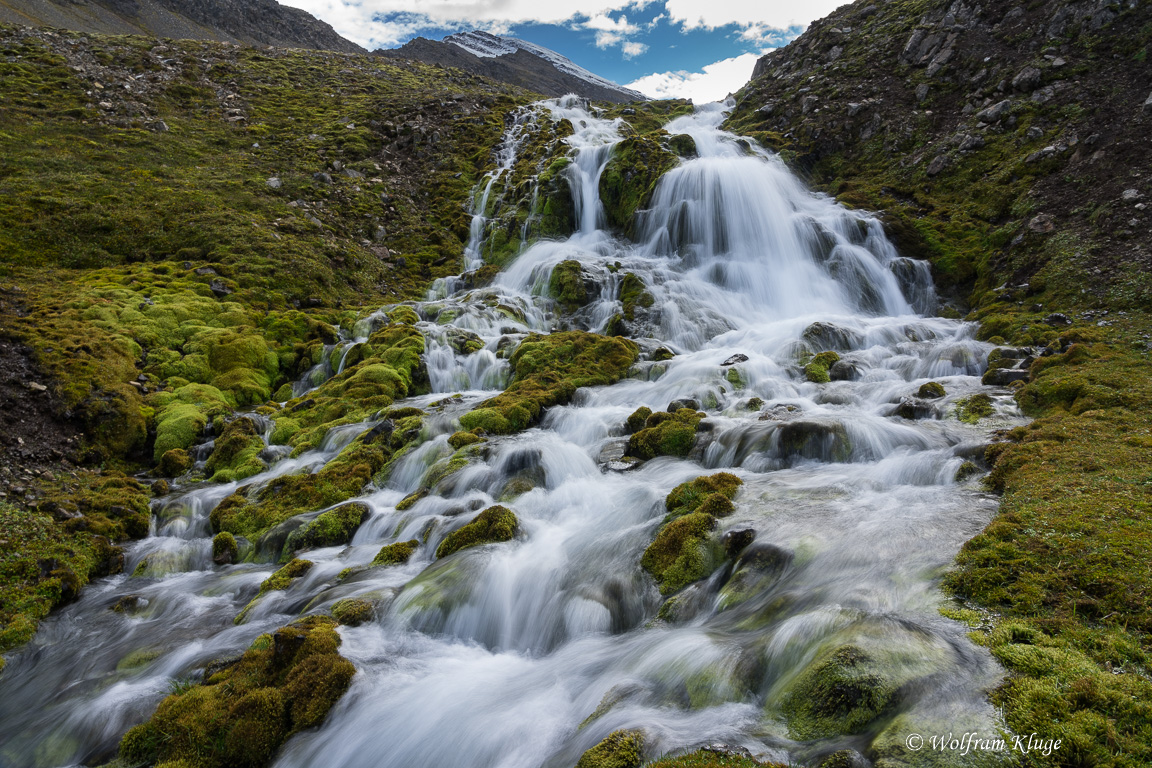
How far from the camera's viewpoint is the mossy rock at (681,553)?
8.01 meters

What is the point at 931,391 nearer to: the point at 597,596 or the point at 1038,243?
the point at 1038,243

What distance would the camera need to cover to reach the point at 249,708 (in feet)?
21.2

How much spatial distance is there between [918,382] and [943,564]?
1078 cm

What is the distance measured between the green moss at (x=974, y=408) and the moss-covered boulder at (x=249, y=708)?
13.0 m

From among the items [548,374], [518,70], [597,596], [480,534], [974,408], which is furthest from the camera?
[518,70]

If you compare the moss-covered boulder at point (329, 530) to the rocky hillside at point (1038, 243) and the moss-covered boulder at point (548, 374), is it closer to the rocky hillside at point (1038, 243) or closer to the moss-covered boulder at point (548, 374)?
the moss-covered boulder at point (548, 374)

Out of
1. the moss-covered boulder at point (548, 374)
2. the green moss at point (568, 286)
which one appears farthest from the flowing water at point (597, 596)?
the green moss at point (568, 286)

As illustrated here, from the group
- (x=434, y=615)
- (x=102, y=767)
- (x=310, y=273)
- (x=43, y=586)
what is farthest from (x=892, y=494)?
(x=310, y=273)

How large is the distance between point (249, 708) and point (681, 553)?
595cm

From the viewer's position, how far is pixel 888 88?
33.4m

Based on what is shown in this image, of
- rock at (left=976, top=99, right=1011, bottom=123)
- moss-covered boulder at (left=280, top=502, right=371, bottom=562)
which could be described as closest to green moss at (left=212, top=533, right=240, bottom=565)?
moss-covered boulder at (left=280, top=502, right=371, bottom=562)

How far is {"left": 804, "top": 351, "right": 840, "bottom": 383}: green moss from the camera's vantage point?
55.2 ft

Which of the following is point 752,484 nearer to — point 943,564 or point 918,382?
point 943,564

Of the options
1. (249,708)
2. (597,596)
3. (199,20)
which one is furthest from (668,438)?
(199,20)
